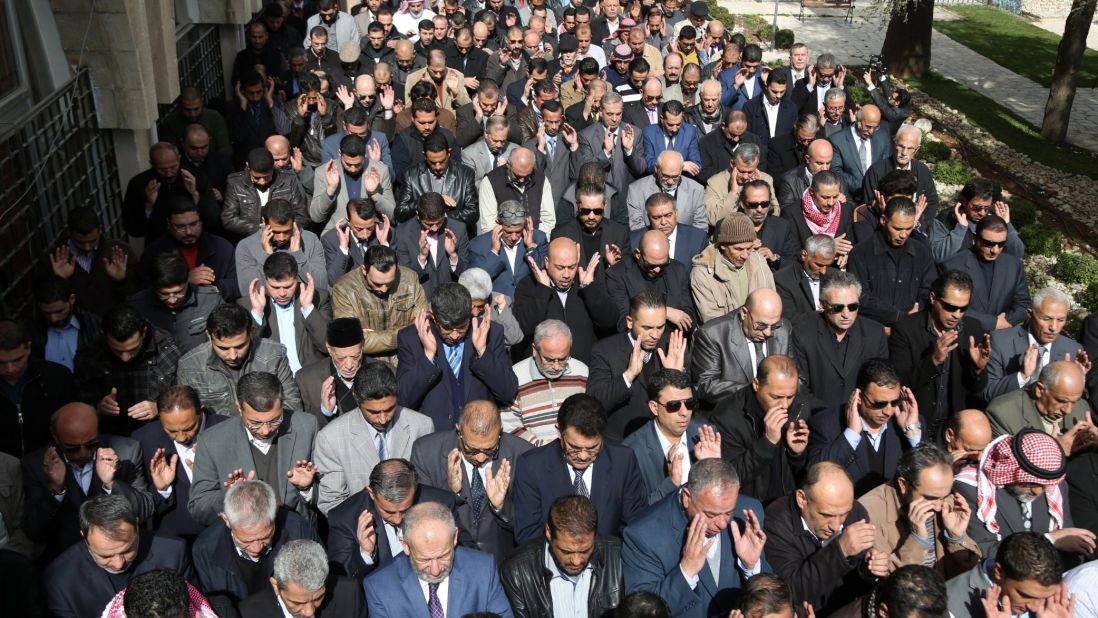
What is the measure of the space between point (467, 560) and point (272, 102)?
349 inches

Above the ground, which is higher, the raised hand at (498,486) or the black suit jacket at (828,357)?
the raised hand at (498,486)

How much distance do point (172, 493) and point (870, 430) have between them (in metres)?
4.42

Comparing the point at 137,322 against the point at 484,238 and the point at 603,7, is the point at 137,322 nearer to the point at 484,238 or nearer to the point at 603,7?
the point at 484,238

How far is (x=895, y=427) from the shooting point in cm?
743

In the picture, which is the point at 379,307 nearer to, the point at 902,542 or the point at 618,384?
the point at 618,384

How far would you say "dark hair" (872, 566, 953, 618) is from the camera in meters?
5.25

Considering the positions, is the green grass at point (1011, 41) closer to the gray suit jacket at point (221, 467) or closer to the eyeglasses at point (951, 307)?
the eyeglasses at point (951, 307)

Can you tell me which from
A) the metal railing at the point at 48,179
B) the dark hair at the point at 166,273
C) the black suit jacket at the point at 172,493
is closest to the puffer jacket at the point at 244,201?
the metal railing at the point at 48,179

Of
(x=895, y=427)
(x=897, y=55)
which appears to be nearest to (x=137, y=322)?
(x=895, y=427)

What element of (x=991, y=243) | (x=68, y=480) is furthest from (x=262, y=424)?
(x=991, y=243)

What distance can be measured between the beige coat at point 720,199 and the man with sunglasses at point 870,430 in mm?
3978

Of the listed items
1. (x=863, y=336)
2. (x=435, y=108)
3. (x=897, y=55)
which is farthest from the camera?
(x=897, y=55)

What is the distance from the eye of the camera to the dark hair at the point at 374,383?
22.0 feet

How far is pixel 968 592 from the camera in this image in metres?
5.93
